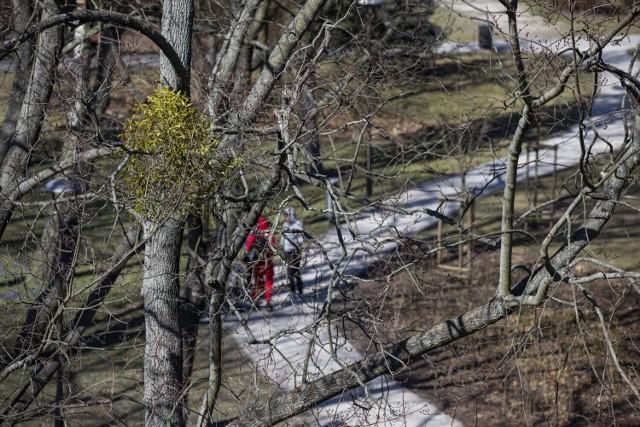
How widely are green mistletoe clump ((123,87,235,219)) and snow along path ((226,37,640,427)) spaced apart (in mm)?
1070

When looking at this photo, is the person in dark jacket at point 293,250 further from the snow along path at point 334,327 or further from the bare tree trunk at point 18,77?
the bare tree trunk at point 18,77

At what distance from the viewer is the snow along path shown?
677cm

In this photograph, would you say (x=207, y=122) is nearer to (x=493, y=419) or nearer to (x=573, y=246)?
(x=573, y=246)

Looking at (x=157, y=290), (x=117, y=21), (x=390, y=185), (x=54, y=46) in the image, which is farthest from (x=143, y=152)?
(x=390, y=185)

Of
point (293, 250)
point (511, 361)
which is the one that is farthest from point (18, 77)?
point (511, 361)

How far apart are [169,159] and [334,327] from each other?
363 cm

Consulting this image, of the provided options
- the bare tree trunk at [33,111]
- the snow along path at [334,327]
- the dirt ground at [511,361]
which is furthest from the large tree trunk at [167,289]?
the dirt ground at [511,361]

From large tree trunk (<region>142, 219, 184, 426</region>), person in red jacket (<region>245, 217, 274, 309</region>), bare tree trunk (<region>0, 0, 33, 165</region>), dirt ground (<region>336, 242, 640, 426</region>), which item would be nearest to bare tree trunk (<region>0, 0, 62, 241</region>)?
bare tree trunk (<region>0, 0, 33, 165</region>)

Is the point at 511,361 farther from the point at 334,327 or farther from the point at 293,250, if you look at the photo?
the point at 293,250

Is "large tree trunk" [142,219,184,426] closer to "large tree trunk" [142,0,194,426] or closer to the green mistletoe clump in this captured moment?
"large tree trunk" [142,0,194,426]

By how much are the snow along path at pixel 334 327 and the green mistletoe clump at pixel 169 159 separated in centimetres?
107

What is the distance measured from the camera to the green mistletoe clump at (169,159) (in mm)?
6391

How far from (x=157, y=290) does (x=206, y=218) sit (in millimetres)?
826

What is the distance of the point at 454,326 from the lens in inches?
271
